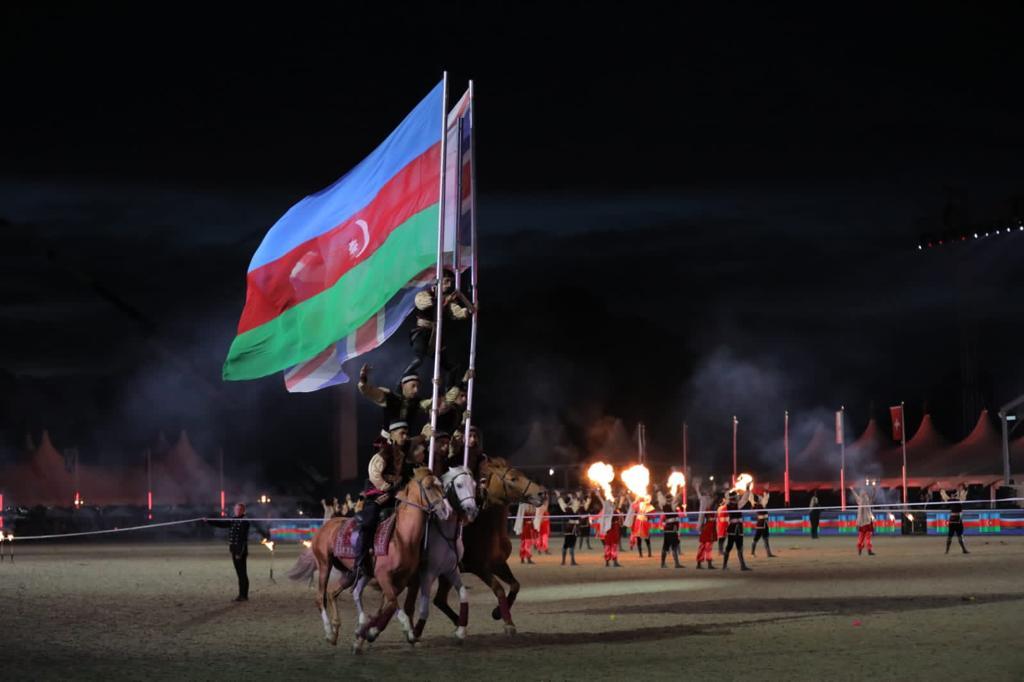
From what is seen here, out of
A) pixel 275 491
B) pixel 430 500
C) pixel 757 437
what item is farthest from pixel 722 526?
pixel 275 491

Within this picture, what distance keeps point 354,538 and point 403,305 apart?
332cm

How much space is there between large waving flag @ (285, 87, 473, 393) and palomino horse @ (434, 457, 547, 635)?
2252 mm

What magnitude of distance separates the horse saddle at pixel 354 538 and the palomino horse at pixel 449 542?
602 millimetres

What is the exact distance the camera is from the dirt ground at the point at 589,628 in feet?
45.8

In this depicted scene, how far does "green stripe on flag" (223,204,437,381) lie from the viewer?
17.5 meters

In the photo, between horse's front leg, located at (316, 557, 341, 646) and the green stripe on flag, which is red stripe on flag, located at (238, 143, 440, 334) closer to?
the green stripe on flag

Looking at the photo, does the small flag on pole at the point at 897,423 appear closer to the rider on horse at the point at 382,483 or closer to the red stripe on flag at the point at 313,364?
the red stripe on flag at the point at 313,364

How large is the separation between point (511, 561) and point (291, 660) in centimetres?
2372

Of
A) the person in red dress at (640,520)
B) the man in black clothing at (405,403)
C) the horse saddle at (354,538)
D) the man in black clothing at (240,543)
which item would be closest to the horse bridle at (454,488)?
the horse saddle at (354,538)

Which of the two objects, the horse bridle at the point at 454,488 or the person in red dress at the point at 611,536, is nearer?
the horse bridle at the point at 454,488

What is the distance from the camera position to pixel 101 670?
14.3 m

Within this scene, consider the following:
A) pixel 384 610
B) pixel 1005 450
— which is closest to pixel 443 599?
pixel 384 610

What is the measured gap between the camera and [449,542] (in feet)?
53.8

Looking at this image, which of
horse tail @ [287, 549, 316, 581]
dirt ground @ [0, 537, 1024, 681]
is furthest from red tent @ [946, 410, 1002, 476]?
horse tail @ [287, 549, 316, 581]
